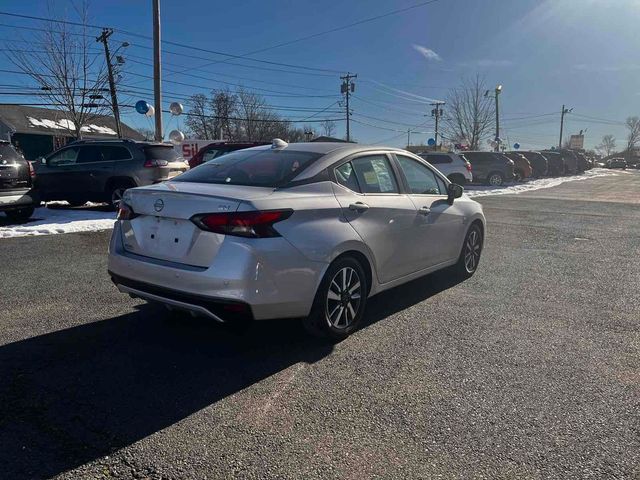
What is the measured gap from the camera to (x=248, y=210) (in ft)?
10.7

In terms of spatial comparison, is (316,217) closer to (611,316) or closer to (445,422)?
(445,422)

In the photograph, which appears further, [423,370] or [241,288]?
[423,370]

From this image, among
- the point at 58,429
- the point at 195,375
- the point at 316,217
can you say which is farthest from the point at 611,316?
the point at 58,429

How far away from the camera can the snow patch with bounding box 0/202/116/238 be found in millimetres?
8587

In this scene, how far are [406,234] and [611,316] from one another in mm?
2067

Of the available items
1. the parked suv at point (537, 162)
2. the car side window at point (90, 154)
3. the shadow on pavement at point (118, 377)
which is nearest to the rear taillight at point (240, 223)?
the shadow on pavement at point (118, 377)

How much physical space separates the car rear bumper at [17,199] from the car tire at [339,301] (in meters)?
7.67

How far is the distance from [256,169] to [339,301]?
50.3 inches

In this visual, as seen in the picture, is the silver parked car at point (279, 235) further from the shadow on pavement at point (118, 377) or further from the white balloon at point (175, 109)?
the white balloon at point (175, 109)

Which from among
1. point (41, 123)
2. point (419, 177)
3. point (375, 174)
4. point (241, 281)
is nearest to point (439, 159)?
point (419, 177)

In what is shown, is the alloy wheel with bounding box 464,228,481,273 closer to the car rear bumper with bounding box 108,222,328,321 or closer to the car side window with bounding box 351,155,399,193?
the car side window with bounding box 351,155,399,193

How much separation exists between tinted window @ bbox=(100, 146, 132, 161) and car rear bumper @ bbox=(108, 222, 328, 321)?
27.3ft

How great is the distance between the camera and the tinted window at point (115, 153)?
1112cm

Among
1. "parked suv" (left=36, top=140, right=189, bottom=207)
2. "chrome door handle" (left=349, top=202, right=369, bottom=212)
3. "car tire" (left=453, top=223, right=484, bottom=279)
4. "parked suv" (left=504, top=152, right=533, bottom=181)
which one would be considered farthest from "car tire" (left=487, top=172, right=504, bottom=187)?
"chrome door handle" (left=349, top=202, right=369, bottom=212)
